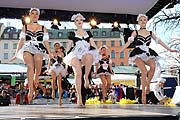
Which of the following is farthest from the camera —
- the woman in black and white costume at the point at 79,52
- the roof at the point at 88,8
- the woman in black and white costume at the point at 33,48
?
the roof at the point at 88,8

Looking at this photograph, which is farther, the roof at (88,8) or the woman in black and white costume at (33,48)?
the roof at (88,8)

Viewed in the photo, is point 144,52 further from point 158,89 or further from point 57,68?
point 158,89

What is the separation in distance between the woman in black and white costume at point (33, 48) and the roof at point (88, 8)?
6.33m

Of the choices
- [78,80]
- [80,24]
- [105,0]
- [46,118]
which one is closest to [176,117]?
[46,118]

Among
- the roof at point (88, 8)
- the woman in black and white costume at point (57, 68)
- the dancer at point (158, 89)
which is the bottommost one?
the dancer at point (158, 89)

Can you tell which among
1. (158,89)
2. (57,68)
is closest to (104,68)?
(57,68)

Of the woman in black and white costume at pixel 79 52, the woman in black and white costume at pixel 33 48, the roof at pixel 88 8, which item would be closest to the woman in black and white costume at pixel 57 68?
the woman in black and white costume at pixel 33 48

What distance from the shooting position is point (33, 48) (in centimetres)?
732

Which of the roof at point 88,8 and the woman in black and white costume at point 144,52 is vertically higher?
the roof at point 88,8

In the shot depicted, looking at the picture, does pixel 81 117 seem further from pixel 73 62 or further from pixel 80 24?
pixel 80 24

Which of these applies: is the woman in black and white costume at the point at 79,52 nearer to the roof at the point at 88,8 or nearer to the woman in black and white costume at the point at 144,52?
the woman in black and white costume at the point at 144,52

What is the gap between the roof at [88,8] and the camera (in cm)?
1384

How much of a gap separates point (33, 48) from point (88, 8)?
25.0ft

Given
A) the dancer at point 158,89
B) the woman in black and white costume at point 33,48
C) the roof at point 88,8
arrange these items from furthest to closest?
the roof at point 88,8, the dancer at point 158,89, the woman in black and white costume at point 33,48
